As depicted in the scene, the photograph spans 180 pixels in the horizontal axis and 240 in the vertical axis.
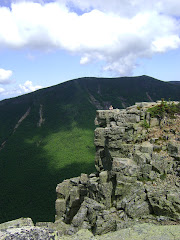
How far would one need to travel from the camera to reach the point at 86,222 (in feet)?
61.1

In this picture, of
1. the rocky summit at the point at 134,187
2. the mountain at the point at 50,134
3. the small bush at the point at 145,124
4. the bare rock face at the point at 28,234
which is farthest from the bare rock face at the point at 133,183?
the mountain at the point at 50,134

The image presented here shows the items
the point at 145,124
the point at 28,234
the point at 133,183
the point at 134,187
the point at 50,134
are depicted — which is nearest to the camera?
the point at 28,234

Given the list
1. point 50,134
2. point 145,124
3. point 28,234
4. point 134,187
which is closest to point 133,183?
point 134,187

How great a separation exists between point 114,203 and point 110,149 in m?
7.22

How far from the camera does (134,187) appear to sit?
60.9ft

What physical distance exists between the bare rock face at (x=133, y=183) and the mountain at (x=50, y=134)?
31.8 metres

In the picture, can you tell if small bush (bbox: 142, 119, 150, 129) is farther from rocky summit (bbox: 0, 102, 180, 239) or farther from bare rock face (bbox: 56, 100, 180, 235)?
bare rock face (bbox: 56, 100, 180, 235)

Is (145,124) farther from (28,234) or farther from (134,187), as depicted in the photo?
(28,234)

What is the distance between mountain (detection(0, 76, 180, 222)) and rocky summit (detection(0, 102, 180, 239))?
3112 centimetres

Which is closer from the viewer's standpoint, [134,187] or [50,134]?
[134,187]

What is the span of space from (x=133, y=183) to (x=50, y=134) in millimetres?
82029

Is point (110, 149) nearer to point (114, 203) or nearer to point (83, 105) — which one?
point (114, 203)

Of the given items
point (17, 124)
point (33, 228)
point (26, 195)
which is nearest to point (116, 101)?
point (17, 124)

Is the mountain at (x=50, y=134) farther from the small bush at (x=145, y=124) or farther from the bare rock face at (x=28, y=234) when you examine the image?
the bare rock face at (x=28, y=234)
